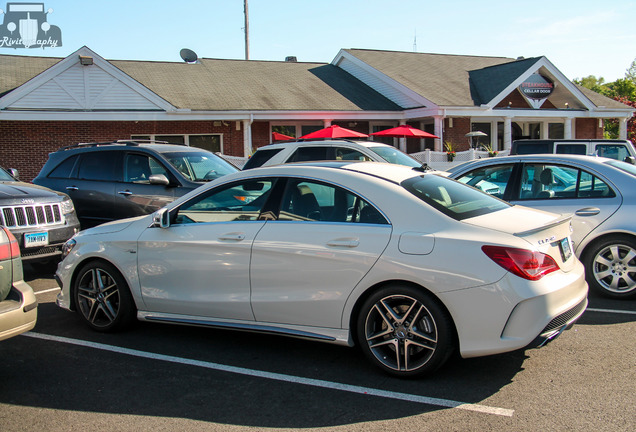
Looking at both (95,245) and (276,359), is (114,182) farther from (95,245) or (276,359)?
(276,359)

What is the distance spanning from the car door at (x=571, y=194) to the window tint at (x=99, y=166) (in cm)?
630

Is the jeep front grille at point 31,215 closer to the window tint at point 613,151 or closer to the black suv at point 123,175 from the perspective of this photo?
the black suv at point 123,175

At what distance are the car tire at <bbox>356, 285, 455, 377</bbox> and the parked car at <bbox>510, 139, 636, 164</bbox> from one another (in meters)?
7.48

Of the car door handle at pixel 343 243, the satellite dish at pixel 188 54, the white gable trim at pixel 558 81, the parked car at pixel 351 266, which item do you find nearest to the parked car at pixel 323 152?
the parked car at pixel 351 266

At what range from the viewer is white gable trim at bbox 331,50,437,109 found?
2390 cm

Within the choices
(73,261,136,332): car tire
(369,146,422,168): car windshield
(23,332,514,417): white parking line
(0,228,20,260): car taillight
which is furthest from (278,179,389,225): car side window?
(369,146,422,168): car windshield

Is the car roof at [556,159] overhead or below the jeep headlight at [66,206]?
overhead

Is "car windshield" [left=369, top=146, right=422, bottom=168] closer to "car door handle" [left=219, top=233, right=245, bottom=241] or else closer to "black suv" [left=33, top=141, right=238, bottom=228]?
"black suv" [left=33, top=141, right=238, bottom=228]

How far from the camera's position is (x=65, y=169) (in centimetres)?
1009

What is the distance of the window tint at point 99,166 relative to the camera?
9.70 meters

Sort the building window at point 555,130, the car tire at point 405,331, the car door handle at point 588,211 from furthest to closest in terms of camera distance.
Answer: the building window at point 555,130, the car door handle at point 588,211, the car tire at point 405,331

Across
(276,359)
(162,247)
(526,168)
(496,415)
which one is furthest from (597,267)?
(162,247)

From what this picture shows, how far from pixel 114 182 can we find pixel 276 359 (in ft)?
18.9

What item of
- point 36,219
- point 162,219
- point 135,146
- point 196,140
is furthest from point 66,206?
point 196,140
